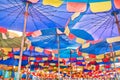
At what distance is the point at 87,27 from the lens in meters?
5.81

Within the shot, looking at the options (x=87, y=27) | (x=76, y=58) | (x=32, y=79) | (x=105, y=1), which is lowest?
(x=32, y=79)

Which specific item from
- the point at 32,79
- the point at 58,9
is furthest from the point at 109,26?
the point at 32,79

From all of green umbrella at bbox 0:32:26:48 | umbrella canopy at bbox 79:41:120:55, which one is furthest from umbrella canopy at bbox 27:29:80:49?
umbrella canopy at bbox 79:41:120:55

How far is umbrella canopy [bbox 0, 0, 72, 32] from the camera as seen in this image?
197 inches

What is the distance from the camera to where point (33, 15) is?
560cm

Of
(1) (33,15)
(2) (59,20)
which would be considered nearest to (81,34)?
(2) (59,20)

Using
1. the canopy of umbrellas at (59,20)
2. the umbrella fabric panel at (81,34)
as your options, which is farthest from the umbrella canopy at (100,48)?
the umbrella fabric panel at (81,34)

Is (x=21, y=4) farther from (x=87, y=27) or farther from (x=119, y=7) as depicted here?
(x=119, y=7)

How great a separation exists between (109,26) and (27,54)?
5419 mm

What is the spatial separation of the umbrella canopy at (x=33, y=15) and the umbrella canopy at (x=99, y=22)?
37 cm

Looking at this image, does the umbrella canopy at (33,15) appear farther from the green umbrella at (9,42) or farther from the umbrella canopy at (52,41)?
the umbrella canopy at (52,41)

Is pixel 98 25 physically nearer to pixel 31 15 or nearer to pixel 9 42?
pixel 31 15

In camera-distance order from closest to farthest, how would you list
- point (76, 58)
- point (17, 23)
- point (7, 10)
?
1. point (7, 10)
2. point (17, 23)
3. point (76, 58)

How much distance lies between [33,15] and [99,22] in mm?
1868
